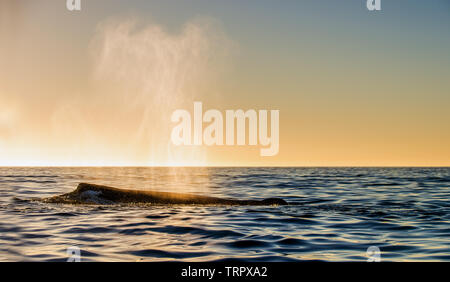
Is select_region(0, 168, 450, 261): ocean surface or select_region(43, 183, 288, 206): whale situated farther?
select_region(43, 183, 288, 206): whale

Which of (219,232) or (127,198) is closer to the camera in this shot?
(219,232)

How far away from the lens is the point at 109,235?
42.0 feet

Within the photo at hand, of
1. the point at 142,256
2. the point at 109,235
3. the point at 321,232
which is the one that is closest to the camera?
the point at 142,256

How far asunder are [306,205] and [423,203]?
637 cm

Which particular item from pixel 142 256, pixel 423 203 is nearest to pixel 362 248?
pixel 142 256

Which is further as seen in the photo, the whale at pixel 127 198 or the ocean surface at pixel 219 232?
the whale at pixel 127 198

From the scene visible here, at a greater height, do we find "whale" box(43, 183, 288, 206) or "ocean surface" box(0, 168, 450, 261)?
"whale" box(43, 183, 288, 206)

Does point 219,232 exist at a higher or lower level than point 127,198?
lower

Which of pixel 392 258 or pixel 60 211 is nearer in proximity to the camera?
pixel 392 258

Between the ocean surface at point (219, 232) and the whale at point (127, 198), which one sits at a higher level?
the whale at point (127, 198)

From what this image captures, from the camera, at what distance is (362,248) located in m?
11.4
